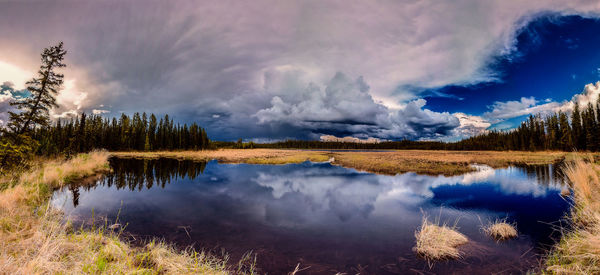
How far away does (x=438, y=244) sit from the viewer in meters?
8.31

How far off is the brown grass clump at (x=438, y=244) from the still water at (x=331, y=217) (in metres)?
0.33

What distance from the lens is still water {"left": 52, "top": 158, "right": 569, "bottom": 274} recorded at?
793 cm

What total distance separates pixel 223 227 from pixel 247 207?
3992 millimetres

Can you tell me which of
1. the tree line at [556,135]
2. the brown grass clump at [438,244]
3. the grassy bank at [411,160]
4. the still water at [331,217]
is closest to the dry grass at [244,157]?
the grassy bank at [411,160]

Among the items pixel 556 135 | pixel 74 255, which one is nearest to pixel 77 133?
pixel 74 255

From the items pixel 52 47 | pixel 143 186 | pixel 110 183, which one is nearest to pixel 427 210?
pixel 143 186

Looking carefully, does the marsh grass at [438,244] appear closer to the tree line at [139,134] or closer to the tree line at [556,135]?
the tree line at [556,135]

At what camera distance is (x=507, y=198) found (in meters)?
17.4

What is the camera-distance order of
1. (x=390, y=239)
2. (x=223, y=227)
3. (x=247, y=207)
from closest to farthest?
1. (x=390, y=239)
2. (x=223, y=227)
3. (x=247, y=207)

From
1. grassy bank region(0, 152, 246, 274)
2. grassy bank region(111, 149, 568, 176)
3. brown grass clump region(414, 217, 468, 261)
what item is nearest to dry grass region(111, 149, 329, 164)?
grassy bank region(111, 149, 568, 176)

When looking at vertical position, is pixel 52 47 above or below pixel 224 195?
above

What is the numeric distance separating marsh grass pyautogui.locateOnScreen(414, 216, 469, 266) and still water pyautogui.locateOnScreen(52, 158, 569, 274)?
→ 0.32m

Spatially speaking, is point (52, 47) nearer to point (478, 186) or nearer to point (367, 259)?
point (367, 259)

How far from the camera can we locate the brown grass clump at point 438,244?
7.98 m
